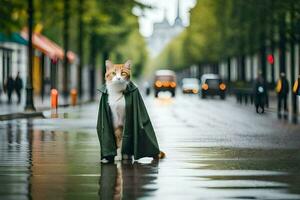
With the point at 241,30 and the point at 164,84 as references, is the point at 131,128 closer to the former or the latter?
the point at 241,30

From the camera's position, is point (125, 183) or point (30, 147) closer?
point (125, 183)

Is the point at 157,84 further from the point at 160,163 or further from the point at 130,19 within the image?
the point at 160,163

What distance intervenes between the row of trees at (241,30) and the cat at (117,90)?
1141 inches

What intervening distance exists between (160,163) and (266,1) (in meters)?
43.0

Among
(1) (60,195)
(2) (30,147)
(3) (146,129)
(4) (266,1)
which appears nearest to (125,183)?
(1) (60,195)

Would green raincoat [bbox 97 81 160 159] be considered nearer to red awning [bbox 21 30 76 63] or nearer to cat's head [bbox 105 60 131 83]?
cat's head [bbox 105 60 131 83]

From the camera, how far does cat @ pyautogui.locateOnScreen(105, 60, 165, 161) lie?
50.4 feet

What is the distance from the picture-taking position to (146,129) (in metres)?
15.6

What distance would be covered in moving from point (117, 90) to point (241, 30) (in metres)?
64.3

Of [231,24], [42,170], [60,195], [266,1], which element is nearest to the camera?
[60,195]

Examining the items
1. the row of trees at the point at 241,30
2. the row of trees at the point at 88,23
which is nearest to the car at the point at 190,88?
the row of trees at the point at 241,30

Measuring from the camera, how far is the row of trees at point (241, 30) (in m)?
46.5

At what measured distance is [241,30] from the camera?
260ft

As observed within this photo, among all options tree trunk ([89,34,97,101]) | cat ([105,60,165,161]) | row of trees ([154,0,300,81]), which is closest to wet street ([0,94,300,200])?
cat ([105,60,165,161])
